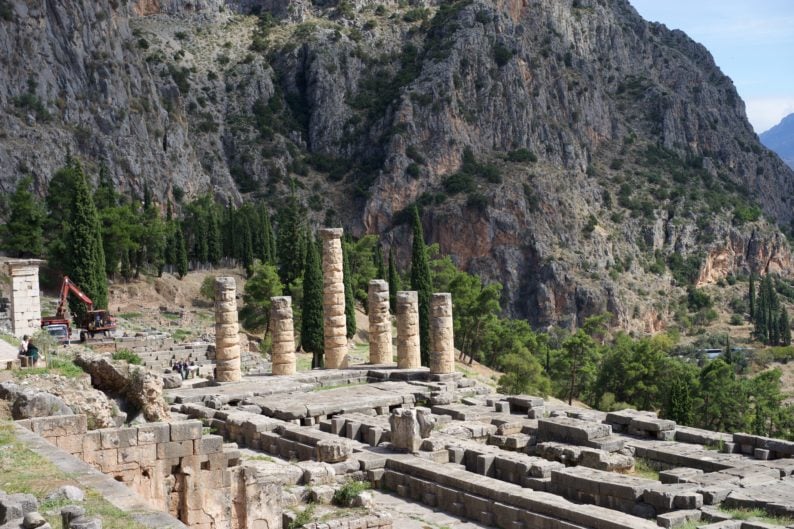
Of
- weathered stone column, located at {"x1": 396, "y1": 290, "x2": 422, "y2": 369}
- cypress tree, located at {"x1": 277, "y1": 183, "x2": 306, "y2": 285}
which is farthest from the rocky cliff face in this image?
weathered stone column, located at {"x1": 396, "y1": 290, "x2": 422, "y2": 369}

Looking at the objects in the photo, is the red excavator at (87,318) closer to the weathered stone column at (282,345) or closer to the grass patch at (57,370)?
the weathered stone column at (282,345)

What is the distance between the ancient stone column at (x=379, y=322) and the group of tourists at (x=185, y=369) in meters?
6.94

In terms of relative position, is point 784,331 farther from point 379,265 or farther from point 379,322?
point 379,322

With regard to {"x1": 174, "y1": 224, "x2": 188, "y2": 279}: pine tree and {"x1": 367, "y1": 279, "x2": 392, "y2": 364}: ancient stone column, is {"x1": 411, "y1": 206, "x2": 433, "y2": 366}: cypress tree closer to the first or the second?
{"x1": 367, "y1": 279, "x2": 392, "y2": 364}: ancient stone column

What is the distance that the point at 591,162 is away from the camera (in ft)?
407

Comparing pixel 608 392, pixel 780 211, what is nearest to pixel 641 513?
pixel 608 392

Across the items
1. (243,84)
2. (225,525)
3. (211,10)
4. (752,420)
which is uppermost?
(211,10)

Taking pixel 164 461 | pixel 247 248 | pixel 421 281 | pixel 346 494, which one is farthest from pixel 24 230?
pixel 164 461

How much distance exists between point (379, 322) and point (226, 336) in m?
5.92

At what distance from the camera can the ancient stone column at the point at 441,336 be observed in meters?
34.1

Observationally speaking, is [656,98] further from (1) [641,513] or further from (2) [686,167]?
(1) [641,513]

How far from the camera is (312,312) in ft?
146

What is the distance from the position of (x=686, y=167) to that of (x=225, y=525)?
125329 mm

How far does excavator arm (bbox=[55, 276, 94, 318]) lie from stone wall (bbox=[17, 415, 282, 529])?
3203cm
